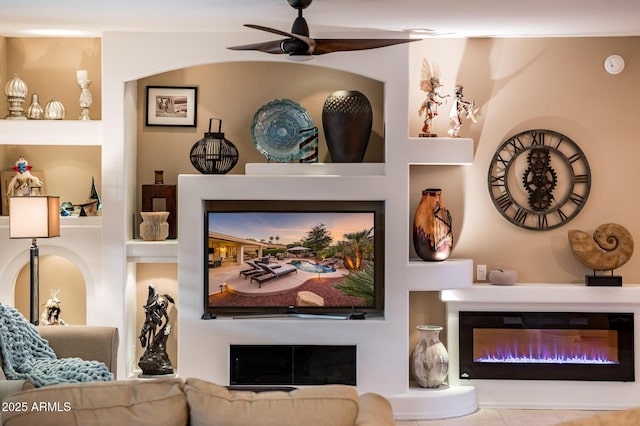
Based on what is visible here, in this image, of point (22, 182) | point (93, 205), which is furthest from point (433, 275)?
point (22, 182)

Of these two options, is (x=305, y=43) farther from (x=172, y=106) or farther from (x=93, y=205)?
(x=93, y=205)

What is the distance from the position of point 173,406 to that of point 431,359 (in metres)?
3.75

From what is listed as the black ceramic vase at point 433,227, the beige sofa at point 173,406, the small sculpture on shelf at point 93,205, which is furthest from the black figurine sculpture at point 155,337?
the beige sofa at point 173,406

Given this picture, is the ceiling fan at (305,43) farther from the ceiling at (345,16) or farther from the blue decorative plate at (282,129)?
the blue decorative plate at (282,129)

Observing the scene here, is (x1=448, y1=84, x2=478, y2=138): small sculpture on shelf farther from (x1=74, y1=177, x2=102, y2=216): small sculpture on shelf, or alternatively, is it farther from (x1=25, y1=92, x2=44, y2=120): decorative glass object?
(x1=25, y1=92, x2=44, y2=120): decorative glass object

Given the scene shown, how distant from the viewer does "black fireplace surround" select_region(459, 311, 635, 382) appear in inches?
240

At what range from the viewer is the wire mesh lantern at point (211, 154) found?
19.5 ft

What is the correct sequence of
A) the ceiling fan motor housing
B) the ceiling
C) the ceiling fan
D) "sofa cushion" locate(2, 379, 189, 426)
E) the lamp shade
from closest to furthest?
"sofa cushion" locate(2, 379, 189, 426) < the ceiling fan < the ceiling fan motor housing < the ceiling < the lamp shade

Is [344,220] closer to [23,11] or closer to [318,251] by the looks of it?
[318,251]

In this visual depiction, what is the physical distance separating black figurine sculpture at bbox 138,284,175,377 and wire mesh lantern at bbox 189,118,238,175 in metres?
0.91

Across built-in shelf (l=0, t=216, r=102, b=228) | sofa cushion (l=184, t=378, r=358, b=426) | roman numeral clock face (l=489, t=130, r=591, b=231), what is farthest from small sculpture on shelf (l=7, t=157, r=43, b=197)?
sofa cushion (l=184, t=378, r=358, b=426)

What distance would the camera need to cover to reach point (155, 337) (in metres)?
5.99

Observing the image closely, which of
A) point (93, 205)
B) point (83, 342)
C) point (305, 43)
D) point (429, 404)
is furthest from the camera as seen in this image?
point (93, 205)

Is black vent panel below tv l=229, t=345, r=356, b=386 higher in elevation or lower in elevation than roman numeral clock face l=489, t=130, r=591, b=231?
lower
